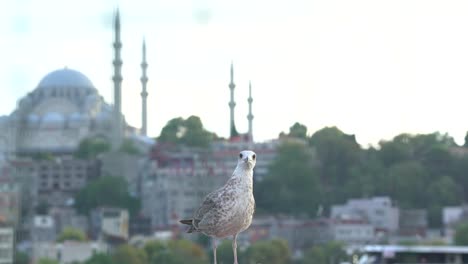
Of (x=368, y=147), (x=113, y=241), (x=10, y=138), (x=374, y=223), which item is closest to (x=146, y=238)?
(x=113, y=241)

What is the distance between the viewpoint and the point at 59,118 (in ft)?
496

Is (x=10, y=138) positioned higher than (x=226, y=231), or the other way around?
(x=10, y=138)

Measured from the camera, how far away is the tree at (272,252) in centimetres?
9131

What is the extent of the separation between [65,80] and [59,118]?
3.39 meters

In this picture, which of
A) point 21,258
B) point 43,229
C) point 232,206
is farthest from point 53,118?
point 232,206

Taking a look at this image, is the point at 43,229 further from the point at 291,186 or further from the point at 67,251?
the point at 291,186

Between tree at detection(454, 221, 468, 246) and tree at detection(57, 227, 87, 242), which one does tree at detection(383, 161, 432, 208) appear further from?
tree at detection(454, 221, 468, 246)

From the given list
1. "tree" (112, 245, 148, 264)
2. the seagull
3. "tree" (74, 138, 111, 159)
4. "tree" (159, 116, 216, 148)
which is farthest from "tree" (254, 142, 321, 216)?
the seagull

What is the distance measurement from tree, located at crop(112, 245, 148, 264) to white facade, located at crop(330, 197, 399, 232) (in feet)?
69.4

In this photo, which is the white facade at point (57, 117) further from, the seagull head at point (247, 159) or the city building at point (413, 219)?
the seagull head at point (247, 159)

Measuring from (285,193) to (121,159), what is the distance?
13.8 meters

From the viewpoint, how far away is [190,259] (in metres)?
84.4

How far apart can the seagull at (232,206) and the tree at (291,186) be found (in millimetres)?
103093

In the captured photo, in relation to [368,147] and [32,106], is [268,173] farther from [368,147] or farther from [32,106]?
[32,106]
